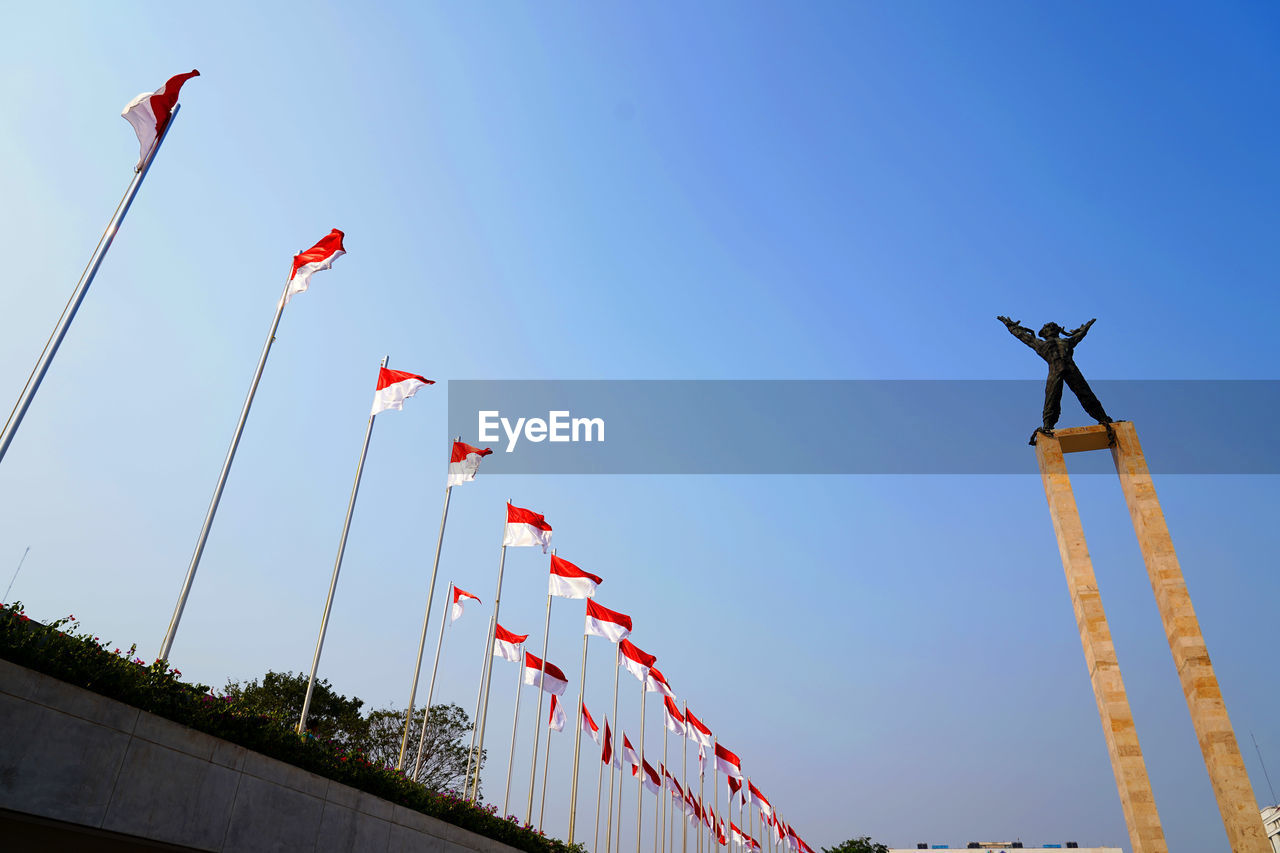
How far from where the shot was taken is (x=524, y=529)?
882 inches

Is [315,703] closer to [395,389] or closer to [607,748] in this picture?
[607,748]

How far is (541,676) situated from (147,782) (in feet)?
47.0

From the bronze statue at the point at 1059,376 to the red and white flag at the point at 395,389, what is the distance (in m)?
15.7

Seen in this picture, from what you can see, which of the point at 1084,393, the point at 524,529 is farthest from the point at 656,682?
the point at 1084,393

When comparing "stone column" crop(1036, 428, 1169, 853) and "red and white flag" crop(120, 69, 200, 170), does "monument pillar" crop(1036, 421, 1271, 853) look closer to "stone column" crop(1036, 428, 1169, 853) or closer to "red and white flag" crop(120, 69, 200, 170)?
"stone column" crop(1036, 428, 1169, 853)

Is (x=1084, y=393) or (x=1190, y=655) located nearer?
(x=1190, y=655)

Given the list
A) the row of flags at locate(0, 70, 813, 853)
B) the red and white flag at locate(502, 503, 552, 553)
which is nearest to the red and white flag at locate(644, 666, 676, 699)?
the row of flags at locate(0, 70, 813, 853)

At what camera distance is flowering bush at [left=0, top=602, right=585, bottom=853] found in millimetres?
9742

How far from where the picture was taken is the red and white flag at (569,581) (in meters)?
23.6

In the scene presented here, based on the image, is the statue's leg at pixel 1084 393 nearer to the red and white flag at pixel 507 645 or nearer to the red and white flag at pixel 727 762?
the red and white flag at pixel 507 645

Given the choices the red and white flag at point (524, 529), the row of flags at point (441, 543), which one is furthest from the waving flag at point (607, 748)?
the red and white flag at point (524, 529)

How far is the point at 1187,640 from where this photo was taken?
59.1 feet

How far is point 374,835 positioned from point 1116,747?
14968mm

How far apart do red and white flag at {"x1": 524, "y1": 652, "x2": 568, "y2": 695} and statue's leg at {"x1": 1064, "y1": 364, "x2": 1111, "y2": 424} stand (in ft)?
54.8
